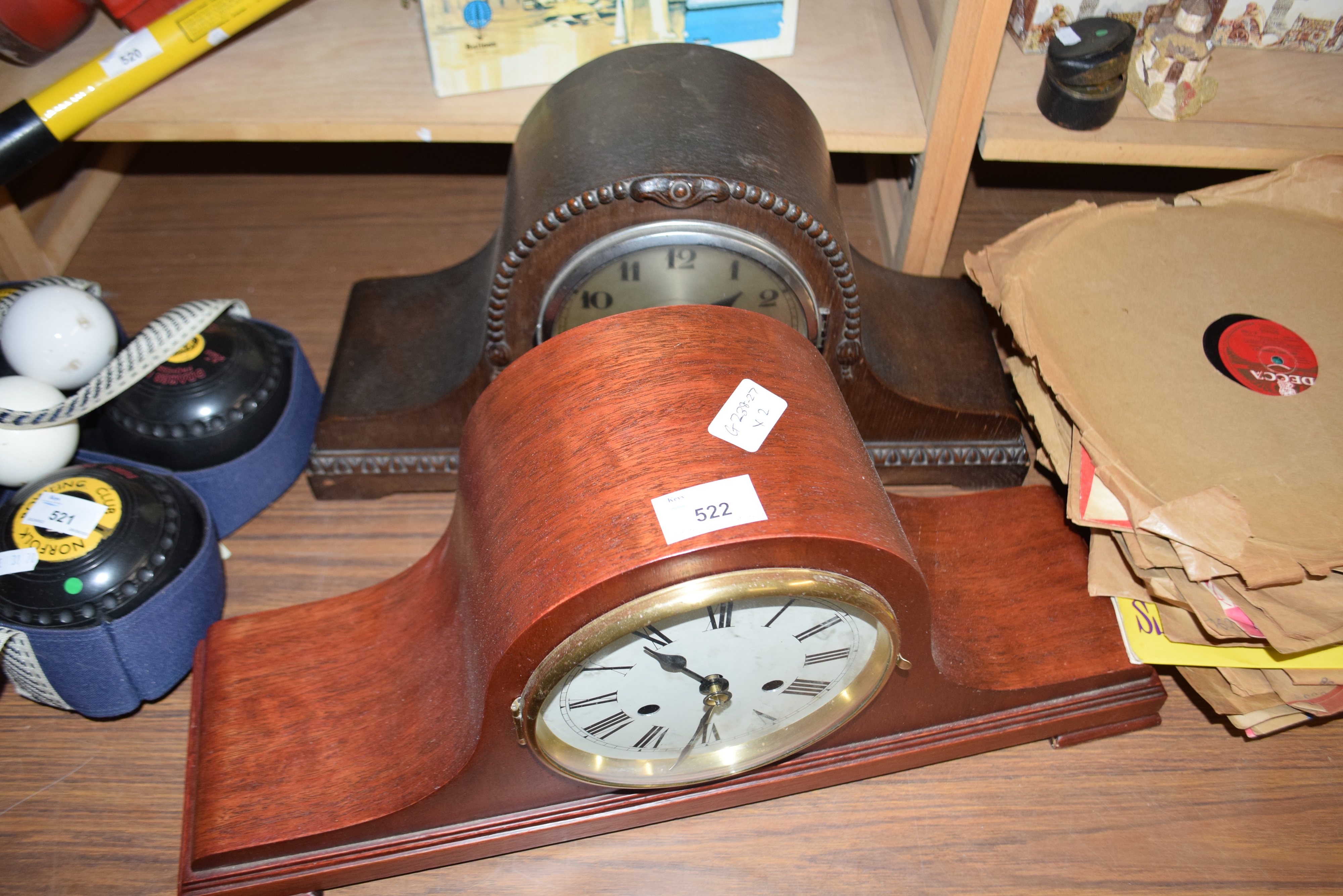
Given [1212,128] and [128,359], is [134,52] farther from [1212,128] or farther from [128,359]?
[1212,128]

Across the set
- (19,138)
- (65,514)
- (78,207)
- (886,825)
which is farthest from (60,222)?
(886,825)

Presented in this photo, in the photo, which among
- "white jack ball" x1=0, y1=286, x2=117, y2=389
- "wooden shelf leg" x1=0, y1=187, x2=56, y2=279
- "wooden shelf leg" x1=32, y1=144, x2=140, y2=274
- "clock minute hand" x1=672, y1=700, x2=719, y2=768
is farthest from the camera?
"wooden shelf leg" x1=32, y1=144, x2=140, y2=274

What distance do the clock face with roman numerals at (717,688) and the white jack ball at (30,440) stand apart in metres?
0.66

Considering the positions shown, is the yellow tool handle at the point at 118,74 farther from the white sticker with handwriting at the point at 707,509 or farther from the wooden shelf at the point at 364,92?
the white sticker with handwriting at the point at 707,509

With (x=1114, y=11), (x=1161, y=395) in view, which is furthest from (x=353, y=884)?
(x=1114, y=11)

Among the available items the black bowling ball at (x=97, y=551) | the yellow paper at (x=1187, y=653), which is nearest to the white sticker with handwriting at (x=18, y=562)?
the black bowling ball at (x=97, y=551)

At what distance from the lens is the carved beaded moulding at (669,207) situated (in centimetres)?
93

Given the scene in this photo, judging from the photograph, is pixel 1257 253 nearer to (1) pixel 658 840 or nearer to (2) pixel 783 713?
(2) pixel 783 713

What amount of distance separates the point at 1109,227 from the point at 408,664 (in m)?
0.91

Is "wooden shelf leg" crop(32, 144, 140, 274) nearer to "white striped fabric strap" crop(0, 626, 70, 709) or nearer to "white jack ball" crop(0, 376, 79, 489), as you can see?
"white jack ball" crop(0, 376, 79, 489)

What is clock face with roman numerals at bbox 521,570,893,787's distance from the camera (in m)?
0.78

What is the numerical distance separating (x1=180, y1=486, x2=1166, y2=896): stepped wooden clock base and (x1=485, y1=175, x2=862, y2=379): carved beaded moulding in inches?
10.2

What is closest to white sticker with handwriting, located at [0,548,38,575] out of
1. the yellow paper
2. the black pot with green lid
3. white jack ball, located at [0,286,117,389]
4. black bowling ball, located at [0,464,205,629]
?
black bowling ball, located at [0,464,205,629]

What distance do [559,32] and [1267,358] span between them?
0.86 meters
